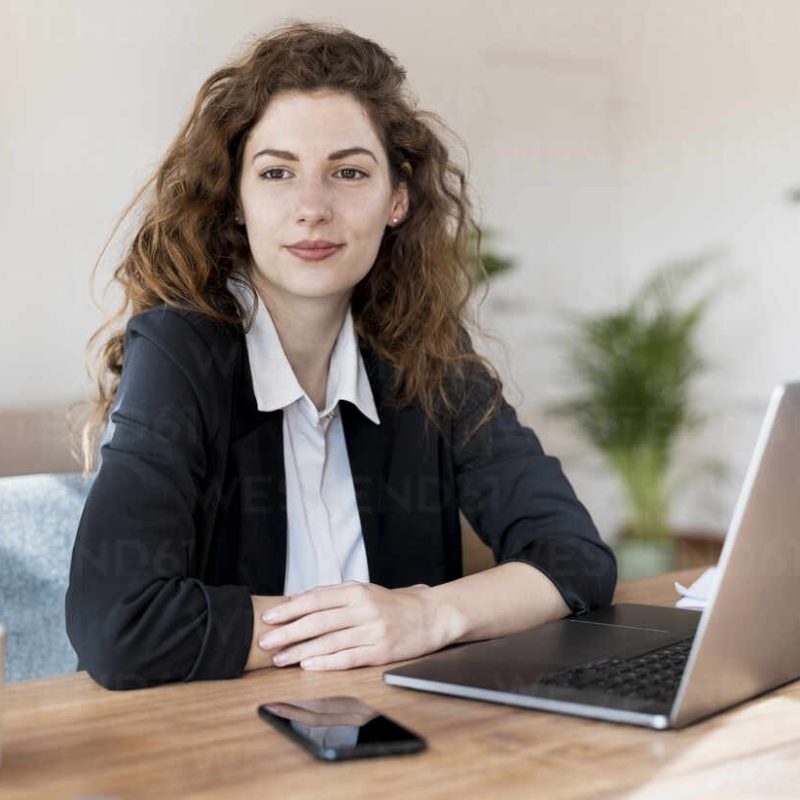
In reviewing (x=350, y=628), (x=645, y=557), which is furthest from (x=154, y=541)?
(x=645, y=557)

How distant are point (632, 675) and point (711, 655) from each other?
131 millimetres

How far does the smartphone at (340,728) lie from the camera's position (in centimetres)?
81

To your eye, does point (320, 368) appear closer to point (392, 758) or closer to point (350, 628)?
point (350, 628)

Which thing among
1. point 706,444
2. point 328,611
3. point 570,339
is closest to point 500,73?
point 570,339

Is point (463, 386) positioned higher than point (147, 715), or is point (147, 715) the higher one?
point (463, 386)

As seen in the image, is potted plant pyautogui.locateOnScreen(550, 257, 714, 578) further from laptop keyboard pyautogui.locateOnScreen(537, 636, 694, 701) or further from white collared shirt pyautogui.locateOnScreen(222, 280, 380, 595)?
laptop keyboard pyautogui.locateOnScreen(537, 636, 694, 701)

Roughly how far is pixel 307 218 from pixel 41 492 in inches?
21.2

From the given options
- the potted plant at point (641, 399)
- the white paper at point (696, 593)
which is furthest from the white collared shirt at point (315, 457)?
the potted plant at point (641, 399)

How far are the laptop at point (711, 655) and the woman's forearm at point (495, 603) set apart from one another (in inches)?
2.7

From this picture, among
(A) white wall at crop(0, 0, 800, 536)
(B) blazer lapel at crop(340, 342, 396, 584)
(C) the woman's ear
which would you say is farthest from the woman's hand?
(A) white wall at crop(0, 0, 800, 536)

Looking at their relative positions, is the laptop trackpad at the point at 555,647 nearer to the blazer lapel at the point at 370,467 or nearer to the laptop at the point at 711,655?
the laptop at the point at 711,655

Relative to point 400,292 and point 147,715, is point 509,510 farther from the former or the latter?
point 147,715

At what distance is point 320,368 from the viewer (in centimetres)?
169

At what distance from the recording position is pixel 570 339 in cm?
470
